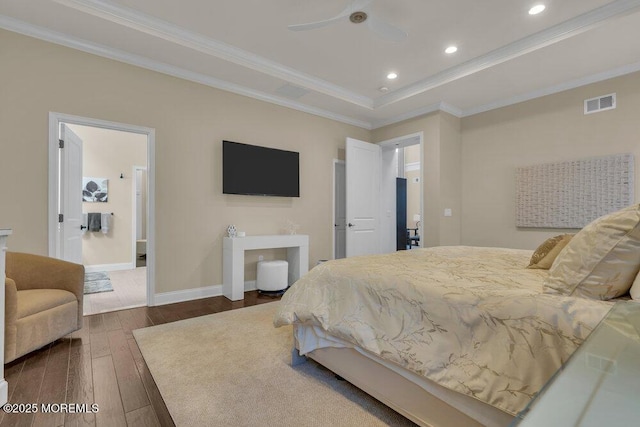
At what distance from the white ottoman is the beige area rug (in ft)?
4.19

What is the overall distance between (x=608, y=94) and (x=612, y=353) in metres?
4.32

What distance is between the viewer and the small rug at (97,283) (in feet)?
13.9

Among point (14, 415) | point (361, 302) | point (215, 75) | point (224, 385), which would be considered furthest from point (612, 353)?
point (215, 75)

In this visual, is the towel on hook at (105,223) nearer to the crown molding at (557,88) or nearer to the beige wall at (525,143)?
the beige wall at (525,143)

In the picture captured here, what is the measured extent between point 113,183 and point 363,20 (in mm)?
5604

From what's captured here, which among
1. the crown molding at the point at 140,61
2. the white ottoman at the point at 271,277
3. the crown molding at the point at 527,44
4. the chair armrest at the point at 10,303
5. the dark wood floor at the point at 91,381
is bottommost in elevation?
the dark wood floor at the point at 91,381

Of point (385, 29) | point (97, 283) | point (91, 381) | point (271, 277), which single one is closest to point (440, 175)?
point (385, 29)

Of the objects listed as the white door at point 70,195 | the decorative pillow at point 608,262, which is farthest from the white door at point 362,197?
the decorative pillow at point 608,262

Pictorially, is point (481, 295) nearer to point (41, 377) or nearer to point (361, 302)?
point (361, 302)

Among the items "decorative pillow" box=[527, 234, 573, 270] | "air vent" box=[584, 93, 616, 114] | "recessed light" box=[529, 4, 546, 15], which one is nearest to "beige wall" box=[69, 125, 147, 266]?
"recessed light" box=[529, 4, 546, 15]

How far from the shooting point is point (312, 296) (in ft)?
6.14

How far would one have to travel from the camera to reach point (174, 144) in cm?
364

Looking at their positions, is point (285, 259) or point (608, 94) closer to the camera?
point (608, 94)

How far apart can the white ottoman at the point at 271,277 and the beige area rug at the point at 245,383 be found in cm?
128
